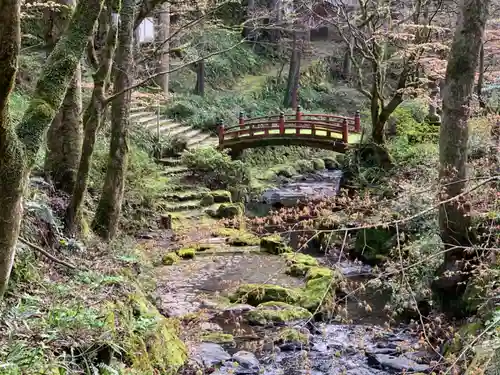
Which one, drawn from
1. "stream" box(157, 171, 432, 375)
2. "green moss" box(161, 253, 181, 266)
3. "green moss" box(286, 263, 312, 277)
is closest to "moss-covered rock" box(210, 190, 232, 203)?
"stream" box(157, 171, 432, 375)

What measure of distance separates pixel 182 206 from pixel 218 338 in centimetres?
662

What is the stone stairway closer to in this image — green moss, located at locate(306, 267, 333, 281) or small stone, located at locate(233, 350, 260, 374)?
green moss, located at locate(306, 267, 333, 281)

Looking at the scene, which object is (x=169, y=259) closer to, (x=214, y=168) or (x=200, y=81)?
(x=214, y=168)

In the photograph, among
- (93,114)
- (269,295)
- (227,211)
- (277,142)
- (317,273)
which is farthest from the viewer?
(277,142)

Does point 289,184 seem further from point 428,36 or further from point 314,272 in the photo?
point 314,272

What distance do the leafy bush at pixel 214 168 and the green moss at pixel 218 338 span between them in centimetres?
837

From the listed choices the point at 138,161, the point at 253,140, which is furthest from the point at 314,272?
the point at 253,140

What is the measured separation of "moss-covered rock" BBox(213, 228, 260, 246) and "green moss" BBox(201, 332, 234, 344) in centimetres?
422

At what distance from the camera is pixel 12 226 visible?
2.61m

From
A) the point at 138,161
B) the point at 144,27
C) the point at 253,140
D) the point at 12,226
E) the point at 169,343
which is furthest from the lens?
the point at 253,140

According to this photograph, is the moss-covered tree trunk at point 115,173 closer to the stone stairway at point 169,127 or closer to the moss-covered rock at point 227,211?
the moss-covered rock at point 227,211

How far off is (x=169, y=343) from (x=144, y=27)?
26.3ft

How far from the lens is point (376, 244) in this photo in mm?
11797

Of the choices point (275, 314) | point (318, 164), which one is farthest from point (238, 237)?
point (318, 164)
